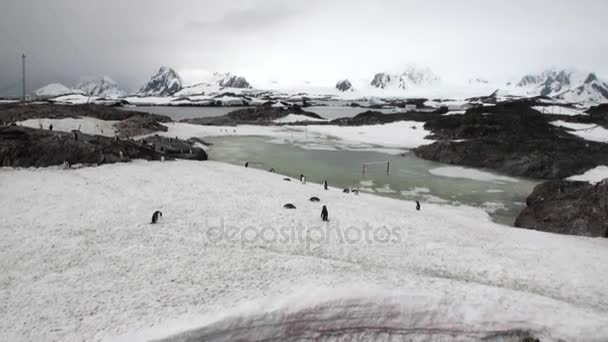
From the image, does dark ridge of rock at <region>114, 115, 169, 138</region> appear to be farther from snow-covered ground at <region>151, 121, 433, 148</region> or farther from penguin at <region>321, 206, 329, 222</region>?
penguin at <region>321, 206, 329, 222</region>

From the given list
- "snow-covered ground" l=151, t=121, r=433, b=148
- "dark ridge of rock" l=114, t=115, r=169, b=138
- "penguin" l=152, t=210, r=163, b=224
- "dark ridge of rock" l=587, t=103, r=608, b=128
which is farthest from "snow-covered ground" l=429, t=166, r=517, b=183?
"dark ridge of rock" l=114, t=115, r=169, b=138

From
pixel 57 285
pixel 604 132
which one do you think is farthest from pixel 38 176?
pixel 604 132

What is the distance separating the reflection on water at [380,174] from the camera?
25125 millimetres

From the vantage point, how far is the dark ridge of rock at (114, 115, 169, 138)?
166ft

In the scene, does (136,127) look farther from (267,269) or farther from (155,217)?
(267,269)

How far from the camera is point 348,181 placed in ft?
96.0

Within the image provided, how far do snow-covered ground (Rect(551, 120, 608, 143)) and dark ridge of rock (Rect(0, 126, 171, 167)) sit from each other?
53.3 meters

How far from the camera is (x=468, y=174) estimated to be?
33031mm

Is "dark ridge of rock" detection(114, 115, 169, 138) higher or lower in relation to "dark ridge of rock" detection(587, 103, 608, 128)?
lower

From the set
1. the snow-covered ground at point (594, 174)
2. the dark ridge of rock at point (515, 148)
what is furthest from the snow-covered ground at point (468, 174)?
the snow-covered ground at point (594, 174)

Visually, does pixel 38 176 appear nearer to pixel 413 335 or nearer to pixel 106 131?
pixel 413 335

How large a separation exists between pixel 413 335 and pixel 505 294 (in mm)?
3200

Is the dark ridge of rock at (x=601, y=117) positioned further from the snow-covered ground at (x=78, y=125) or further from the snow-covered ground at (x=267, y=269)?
the snow-covered ground at (x=78, y=125)

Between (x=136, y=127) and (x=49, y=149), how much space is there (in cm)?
3017
